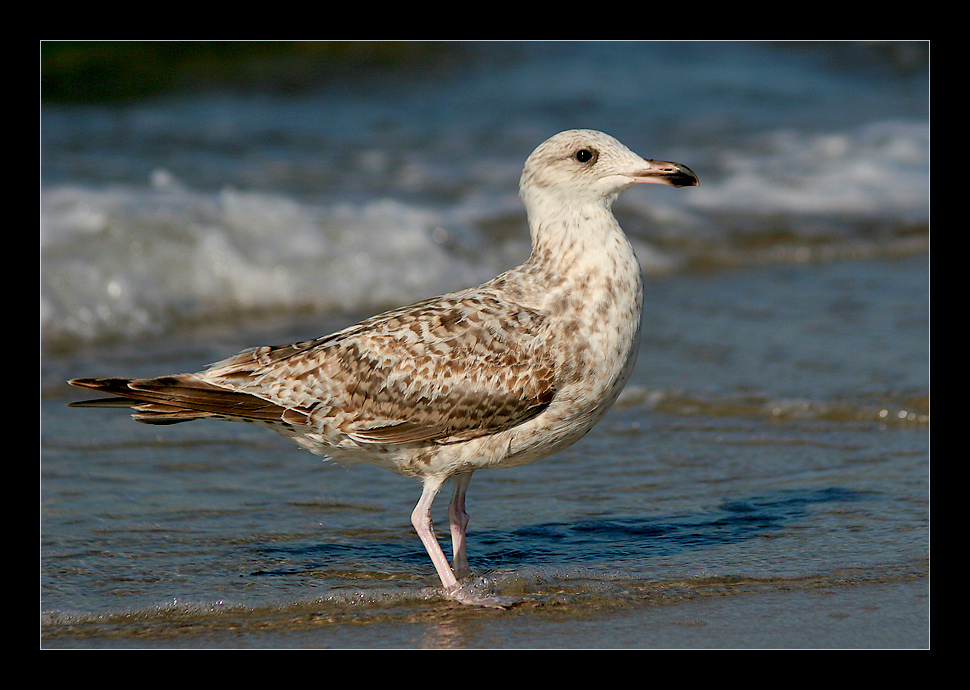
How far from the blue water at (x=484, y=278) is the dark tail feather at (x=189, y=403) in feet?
2.39

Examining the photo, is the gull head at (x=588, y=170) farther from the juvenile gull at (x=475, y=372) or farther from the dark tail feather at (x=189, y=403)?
the dark tail feather at (x=189, y=403)

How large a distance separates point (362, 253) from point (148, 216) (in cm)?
202

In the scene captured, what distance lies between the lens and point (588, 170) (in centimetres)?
537

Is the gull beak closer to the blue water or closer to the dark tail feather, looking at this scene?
the blue water

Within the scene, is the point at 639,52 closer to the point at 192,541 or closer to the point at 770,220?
the point at 770,220

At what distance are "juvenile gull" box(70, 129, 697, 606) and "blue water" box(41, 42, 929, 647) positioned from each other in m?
0.64

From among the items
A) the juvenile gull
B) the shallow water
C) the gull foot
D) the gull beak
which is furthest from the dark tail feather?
the gull beak

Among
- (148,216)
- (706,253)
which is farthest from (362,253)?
(706,253)

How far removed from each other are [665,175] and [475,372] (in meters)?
1.27

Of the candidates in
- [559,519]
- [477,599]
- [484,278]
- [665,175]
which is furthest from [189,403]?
[484,278]

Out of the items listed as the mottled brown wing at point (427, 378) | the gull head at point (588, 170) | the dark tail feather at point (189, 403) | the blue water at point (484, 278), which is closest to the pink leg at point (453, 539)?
the blue water at point (484, 278)

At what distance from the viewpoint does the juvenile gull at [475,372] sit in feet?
16.5

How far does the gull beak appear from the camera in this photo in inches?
206

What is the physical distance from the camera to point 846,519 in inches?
233
